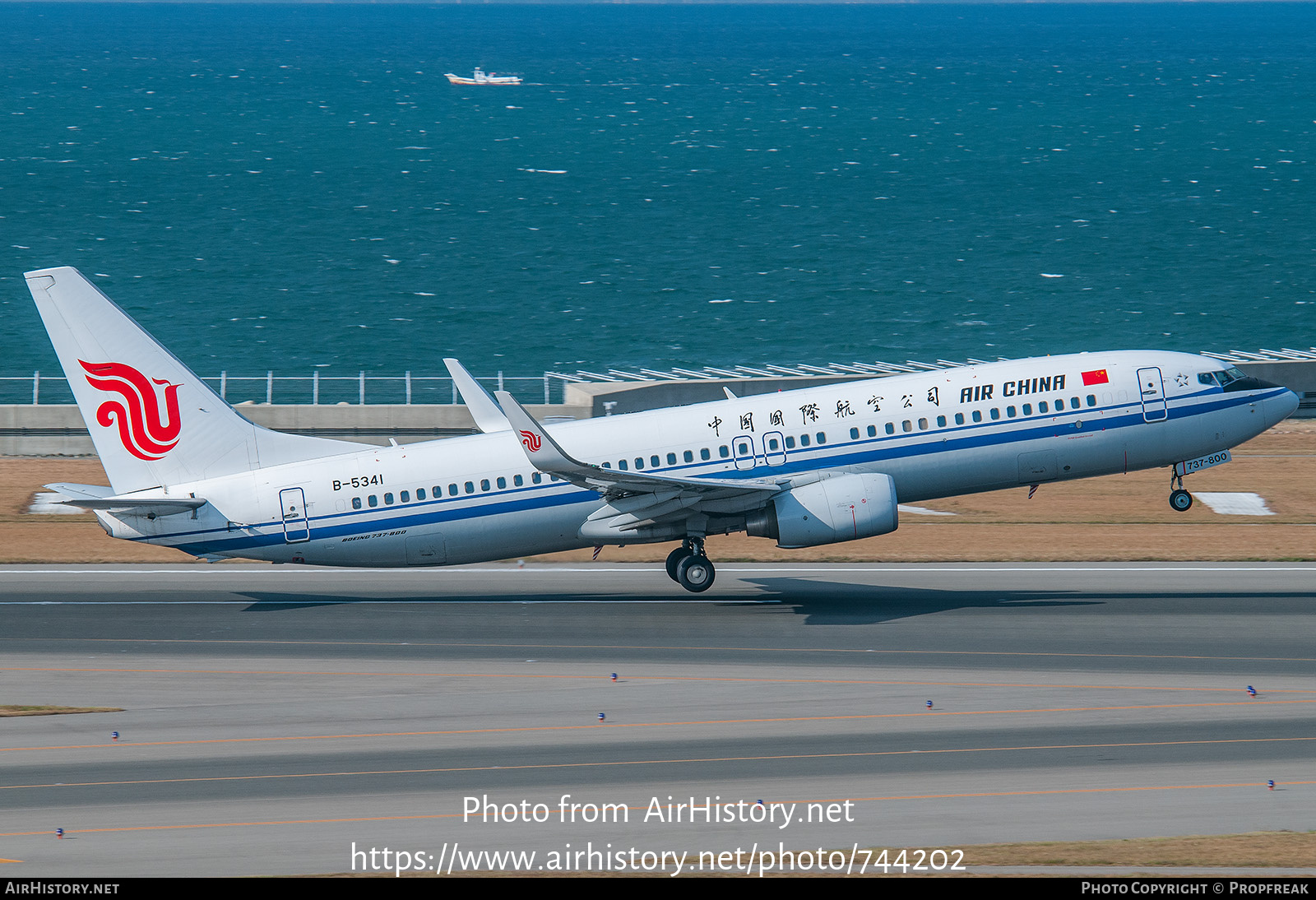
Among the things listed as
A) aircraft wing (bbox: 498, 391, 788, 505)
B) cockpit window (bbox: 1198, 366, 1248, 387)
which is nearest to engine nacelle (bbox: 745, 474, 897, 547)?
aircraft wing (bbox: 498, 391, 788, 505)

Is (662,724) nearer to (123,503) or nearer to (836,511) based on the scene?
(836,511)

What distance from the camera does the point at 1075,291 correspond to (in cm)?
12375

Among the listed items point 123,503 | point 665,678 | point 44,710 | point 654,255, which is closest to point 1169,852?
point 665,678

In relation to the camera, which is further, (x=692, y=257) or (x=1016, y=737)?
(x=692, y=257)

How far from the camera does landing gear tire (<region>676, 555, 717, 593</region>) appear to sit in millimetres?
36312

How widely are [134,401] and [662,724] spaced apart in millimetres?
16522

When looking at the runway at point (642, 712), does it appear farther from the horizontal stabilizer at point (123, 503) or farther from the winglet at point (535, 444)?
the winglet at point (535, 444)

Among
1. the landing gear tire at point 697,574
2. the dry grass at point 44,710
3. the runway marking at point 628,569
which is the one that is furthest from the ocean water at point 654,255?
the dry grass at point 44,710

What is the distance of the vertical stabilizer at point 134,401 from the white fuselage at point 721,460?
744 mm

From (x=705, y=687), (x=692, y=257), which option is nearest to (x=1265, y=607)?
(x=705, y=687)

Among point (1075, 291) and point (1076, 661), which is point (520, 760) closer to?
point (1076, 661)

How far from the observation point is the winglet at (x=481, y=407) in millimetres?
35750

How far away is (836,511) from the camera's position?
1352 inches

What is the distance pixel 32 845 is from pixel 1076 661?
20.6 m
